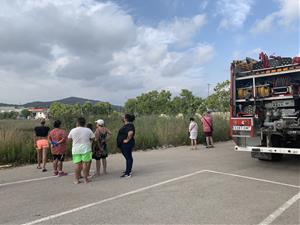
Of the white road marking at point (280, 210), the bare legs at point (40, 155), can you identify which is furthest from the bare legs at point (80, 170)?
the white road marking at point (280, 210)

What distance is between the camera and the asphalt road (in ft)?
17.9

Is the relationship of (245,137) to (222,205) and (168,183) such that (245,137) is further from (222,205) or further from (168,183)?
(222,205)

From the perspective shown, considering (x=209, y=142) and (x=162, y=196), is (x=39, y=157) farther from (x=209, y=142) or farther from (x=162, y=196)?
(x=209, y=142)

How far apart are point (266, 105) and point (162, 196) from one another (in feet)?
15.2

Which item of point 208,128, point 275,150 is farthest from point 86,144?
point 208,128

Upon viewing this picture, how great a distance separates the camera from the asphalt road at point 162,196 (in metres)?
5.46

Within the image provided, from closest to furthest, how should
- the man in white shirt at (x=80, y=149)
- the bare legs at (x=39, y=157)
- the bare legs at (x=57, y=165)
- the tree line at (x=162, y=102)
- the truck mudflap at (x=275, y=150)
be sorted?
the man in white shirt at (x=80, y=149) < the truck mudflap at (x=275, y=150) < the bare legs at (x=57, y=165) < the bare legs at (x=39, y=157) < the tree line at (x=162, y=102)

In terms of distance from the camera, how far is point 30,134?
13164 millimetres

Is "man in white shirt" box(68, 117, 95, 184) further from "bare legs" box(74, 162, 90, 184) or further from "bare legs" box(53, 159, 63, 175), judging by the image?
"bare legs" box(53, 159, 63, 175)

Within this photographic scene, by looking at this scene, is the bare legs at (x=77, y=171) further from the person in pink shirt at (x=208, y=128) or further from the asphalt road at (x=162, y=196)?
the person in pink shirt at (x=208, y=128)

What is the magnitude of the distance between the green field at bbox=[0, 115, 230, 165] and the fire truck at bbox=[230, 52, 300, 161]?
617 centimetres

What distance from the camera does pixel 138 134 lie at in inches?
640

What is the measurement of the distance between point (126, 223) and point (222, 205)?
73.7 inches

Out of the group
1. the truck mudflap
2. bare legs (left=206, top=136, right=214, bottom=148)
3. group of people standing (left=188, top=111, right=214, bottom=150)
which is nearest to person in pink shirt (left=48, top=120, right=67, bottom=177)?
the truck mudflap
